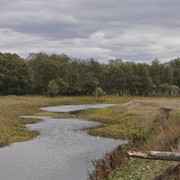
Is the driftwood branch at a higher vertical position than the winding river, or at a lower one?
higher

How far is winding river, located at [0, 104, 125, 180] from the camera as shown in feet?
50.4

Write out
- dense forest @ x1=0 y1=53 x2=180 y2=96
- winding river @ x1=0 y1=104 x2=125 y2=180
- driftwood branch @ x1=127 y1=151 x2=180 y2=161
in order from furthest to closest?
1. dense forest @ x1=0 y1=53 x2=180 y2=96
2. winding river @ x1=0 y1=104 x2=125 y2=180
3. driftwood branch @ x1=127 y1=151 x2=180 y2=161

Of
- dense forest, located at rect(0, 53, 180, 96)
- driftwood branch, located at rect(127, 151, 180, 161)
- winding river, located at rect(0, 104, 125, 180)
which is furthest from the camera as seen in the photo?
dense forest, located at rect(0, 53, 180, 96)

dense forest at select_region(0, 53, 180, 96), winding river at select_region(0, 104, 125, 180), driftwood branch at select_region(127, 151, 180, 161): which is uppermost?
dense forest at select_region(0, 53, 180, 96)

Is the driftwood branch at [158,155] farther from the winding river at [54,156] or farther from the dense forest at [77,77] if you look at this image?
the dense forest at [77,77]

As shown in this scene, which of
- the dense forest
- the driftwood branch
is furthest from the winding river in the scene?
the dense forest

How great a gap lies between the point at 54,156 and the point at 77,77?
84859 mm

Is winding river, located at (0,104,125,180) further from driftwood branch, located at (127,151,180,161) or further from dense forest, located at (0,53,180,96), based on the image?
dense forest, located at (0,53,180,96)

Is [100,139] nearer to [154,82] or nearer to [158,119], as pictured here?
[158,119]

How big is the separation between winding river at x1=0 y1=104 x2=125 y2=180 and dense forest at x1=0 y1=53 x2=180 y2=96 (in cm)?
5982

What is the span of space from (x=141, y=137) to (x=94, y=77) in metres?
86.6

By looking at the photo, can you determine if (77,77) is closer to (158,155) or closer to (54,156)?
(54,156)

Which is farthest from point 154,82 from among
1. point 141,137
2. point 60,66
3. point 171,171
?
point 171,171

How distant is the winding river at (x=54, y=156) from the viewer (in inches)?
605
